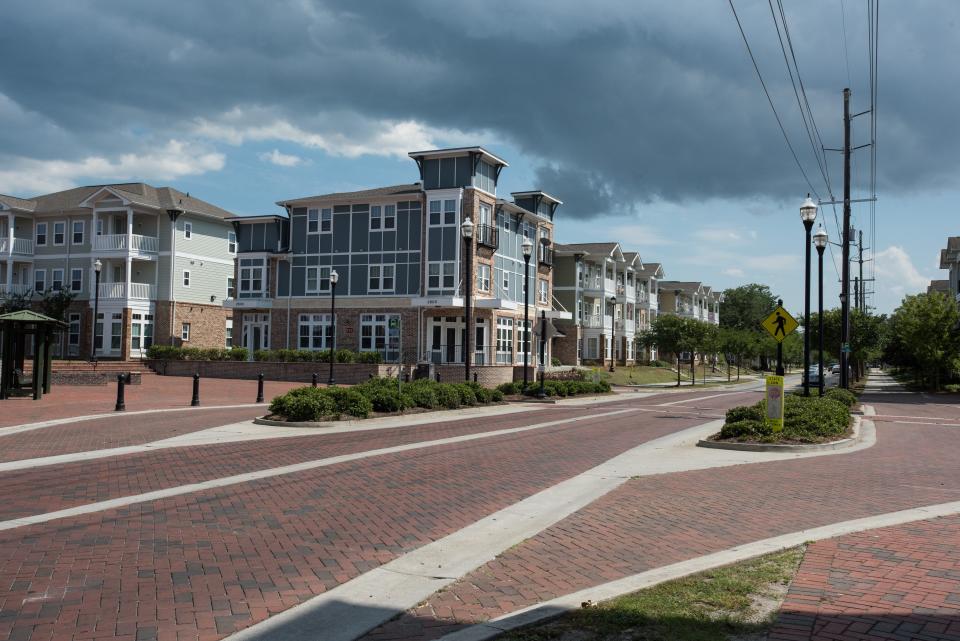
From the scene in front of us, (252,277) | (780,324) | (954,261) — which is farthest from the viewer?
(954,261)

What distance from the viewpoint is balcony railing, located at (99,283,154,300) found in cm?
4831

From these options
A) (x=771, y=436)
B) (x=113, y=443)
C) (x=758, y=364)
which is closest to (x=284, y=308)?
(x=113, y=443)

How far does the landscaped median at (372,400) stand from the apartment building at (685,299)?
213ft

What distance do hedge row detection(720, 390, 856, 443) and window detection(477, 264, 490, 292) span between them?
2756 centimetres

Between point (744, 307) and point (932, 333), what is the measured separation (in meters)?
91.2

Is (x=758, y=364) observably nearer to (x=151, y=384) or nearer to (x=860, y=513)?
(x=151, y=384)

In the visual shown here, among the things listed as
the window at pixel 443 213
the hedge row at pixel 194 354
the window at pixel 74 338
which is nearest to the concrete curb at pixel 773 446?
Result: the window at pixel 443 213

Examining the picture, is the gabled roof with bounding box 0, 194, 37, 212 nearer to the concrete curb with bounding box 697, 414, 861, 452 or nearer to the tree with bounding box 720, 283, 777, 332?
the concrete curb with bounding box 697, 414, 861, 452

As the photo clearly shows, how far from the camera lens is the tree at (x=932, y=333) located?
140ft

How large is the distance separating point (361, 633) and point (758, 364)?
392 ft

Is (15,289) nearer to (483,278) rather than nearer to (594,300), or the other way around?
(483,278)

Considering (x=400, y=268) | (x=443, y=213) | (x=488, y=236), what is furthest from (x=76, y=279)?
(x=488, y=236)

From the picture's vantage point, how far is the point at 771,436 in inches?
607

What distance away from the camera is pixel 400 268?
45969 mm
